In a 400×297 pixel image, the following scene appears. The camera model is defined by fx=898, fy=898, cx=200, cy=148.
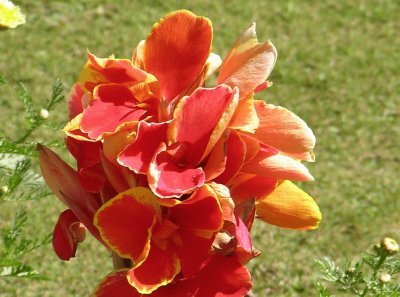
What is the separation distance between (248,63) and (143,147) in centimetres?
24

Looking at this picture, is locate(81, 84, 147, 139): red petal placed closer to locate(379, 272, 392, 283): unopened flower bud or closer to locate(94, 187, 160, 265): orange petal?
locate(94, 187, 160, 265): orange petal

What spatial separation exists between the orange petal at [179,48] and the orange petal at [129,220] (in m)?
0.20

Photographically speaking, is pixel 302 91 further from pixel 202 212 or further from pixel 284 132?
pixel 202 212

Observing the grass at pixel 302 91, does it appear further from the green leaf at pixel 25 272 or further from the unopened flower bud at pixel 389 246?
the unopened flower bud at pixel 389 246

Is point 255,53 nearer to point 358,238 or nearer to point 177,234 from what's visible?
point 177,234

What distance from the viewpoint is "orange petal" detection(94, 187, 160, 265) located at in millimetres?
1422

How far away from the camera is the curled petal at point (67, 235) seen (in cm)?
155

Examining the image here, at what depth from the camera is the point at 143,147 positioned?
4.63ft

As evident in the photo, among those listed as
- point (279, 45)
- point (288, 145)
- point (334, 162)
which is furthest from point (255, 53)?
point (279, 45)

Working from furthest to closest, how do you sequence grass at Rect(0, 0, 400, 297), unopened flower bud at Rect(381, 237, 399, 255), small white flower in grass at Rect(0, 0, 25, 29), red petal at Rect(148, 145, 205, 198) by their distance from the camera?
grass at Rect(0, 0, 400, 297) → small white flower in grass at Rect(0, 0, 25, 29) → unopened flower bud at Rect(381, 237, 399, 255) → red petal at Rect(148, 145, 205, 198)

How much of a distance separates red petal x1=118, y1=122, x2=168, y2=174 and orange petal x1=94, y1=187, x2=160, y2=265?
51 millimetres

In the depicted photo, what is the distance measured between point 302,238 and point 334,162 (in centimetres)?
61

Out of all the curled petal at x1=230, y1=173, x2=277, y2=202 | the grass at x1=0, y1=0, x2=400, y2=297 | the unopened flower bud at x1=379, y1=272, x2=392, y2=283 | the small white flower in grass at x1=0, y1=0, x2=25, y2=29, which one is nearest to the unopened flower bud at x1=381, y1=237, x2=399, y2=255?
the unopened flower bud at x1=379, y1=272, x2=392, y2=283

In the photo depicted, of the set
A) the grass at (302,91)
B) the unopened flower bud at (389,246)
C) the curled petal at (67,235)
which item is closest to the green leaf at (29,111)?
the curled petal at (67,235)
